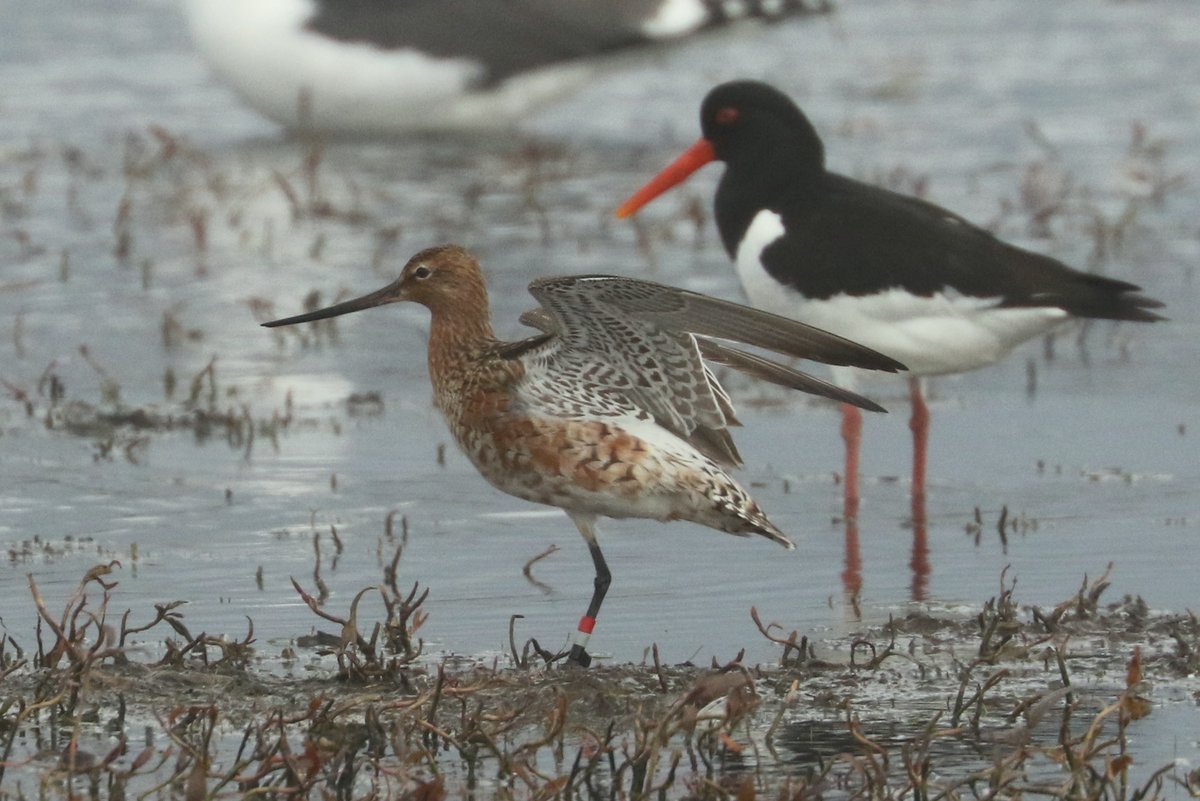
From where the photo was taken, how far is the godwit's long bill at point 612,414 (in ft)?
17.7

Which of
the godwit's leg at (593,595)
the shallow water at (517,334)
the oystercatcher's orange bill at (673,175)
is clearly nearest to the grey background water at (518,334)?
the shallow water at (517,334)

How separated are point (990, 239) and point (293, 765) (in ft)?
13.7

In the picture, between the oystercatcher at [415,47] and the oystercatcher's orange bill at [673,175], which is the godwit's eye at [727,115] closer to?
the oystercatcher's orange bill at [673,175]

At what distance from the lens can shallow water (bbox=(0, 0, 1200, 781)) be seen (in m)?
6.12

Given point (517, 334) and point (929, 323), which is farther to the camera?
point (517, 334)

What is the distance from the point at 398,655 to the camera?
16.8 ft

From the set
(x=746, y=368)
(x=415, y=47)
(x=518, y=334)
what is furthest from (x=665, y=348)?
(x=415, y=47)

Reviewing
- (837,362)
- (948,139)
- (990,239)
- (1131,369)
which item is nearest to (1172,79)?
(948,139)

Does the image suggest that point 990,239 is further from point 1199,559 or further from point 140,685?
point 140,685

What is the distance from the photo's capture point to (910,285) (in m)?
7.22

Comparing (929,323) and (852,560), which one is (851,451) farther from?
(852,560)

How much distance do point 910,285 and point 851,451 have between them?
1.93 feet

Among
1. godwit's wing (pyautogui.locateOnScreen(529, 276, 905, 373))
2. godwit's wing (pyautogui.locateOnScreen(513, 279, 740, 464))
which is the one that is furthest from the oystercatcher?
godwit's wing (pyautogui.locateOnScreen(529, 276, 905, 373))

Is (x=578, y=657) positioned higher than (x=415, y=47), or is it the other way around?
(x=415, y=47)
